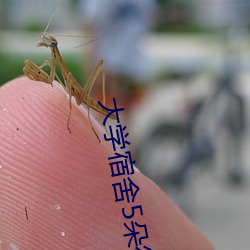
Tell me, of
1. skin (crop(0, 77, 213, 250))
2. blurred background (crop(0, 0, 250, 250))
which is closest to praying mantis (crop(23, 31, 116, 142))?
skin (crop(0, 77, 213, 250))

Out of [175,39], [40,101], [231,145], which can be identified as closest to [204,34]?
[175,39]

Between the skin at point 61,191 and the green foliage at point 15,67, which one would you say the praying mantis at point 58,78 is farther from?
the green foliage at point 15,67

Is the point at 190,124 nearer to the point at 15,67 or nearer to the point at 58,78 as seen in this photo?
the point at 58,78

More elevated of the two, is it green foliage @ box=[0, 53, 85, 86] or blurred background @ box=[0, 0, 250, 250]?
green foliage @ box=[0, 53, 85, 86]

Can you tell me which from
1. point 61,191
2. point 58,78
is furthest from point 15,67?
point 61,191

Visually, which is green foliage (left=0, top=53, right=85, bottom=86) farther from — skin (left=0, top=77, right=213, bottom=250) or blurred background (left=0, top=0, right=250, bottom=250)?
skin (left=0, top=77, right=213, bottom=250)

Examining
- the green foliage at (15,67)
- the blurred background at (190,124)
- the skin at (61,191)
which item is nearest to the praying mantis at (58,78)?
the skin at (61,191)

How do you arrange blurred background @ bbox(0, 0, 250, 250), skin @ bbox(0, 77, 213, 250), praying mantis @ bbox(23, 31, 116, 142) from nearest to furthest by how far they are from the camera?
skin @ bbox(0, 77, 213, 250) < praying mantis @ bbox(23, 31, 116, 142) < blurred background @ bbox(0, 0, 250, 250)

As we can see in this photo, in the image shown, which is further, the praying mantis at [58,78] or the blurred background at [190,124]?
the blurred background at [190,124]
